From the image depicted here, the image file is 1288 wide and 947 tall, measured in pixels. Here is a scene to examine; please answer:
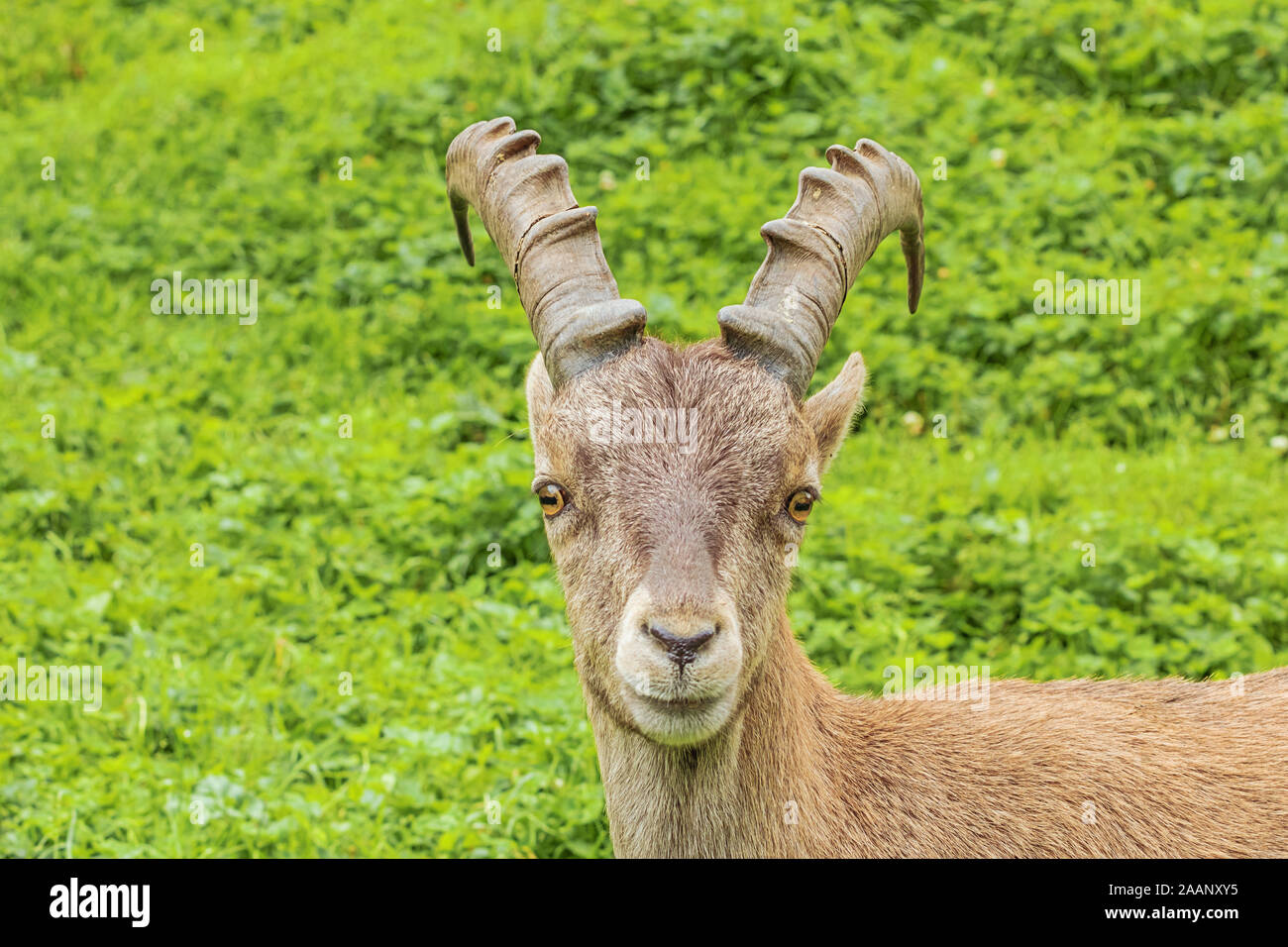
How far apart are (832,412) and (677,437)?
804 mm

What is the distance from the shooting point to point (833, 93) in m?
10.5

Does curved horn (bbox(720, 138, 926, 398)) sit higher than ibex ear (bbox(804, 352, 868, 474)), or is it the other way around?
curved horn (bbox(720, 138, 926, 398))

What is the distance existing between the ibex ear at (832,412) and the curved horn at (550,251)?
708mm

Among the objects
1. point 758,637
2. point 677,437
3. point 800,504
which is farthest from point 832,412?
point 758,637

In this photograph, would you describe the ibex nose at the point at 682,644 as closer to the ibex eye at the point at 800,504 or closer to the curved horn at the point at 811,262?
the ibex eye at the point at 800,504

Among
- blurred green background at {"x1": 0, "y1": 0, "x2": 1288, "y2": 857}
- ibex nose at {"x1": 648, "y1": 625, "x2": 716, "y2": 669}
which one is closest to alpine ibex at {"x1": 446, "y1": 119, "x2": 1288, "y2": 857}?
ibex nose at {"x1": 648, "y1": 625, "x2": 716, "y2": 669}

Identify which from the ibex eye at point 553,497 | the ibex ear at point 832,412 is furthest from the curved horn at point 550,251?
the ibex ear at point 832,412

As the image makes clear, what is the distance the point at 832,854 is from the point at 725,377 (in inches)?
61.6

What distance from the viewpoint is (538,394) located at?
4602 mm

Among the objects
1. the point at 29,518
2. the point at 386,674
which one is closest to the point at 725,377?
the point at 386,674

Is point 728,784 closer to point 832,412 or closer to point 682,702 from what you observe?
point 682,702

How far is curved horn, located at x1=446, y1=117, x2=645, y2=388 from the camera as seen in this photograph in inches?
170

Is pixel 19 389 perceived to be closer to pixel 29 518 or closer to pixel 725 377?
pixel 29 518

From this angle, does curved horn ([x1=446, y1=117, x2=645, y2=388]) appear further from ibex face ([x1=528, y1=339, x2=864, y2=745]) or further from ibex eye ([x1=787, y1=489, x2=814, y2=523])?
ibex eye ([x1=787, y1=489, x2=814, y2=523])
